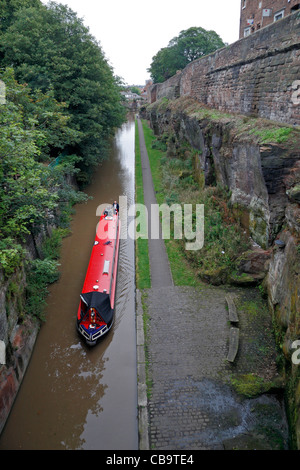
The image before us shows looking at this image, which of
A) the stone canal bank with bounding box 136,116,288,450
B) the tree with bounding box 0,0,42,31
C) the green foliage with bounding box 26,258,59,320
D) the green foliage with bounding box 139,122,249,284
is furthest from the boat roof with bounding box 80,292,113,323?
the tree with bounding box 0,0,42,31

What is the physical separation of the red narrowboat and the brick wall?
682cm

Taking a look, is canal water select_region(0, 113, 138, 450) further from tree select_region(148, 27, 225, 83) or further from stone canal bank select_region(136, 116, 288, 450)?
tree select_region(148, 27, 225, 83)

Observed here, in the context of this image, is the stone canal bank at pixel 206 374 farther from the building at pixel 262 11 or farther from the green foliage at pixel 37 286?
the building at pixel 262 11

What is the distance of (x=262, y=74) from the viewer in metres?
9.48

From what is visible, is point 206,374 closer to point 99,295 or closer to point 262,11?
point 99,295

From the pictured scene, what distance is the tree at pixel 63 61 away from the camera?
46.9 feet

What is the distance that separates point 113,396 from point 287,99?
28.9 ft

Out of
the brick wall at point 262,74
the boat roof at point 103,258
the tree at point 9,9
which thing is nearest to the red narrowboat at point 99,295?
the boat roof at point 103,258

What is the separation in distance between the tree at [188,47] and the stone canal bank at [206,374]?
34.7 m

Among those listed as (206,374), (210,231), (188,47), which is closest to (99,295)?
(206,374)

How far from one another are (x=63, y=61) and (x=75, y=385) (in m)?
14.7

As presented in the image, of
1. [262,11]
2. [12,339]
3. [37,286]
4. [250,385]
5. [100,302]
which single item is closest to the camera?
[250,385]
